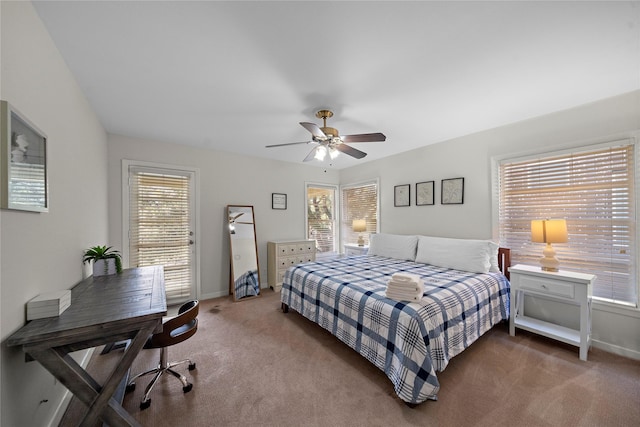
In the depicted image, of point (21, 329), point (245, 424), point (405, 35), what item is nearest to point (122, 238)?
point (21, 329)

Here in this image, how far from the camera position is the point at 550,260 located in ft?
8.01

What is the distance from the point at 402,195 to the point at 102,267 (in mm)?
4082

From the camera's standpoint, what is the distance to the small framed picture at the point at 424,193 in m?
3.75

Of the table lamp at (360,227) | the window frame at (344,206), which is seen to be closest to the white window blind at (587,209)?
the window frame at (344,206)

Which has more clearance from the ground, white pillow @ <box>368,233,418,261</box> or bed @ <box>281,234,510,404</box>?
white pillow @ <box>368,233,418,261</box>

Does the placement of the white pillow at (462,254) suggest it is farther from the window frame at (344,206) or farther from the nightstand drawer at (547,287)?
the window frame at (344,206)

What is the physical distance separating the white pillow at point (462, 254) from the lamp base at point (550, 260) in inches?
17.3

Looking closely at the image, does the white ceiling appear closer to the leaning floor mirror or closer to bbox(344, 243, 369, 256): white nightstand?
the leaning floor mirror

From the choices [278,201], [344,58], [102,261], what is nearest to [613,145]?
[344,58]

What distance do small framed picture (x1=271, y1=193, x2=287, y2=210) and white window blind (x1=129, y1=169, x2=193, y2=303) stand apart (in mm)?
1448

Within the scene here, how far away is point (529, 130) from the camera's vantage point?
278 cm

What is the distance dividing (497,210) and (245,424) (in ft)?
11.3

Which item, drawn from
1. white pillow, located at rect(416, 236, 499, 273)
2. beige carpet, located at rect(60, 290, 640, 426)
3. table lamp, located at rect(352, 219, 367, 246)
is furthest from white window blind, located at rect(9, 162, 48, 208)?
table lamp, located at rect(352, 219, 367, 246)

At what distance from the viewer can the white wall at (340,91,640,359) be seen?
7.29ft
